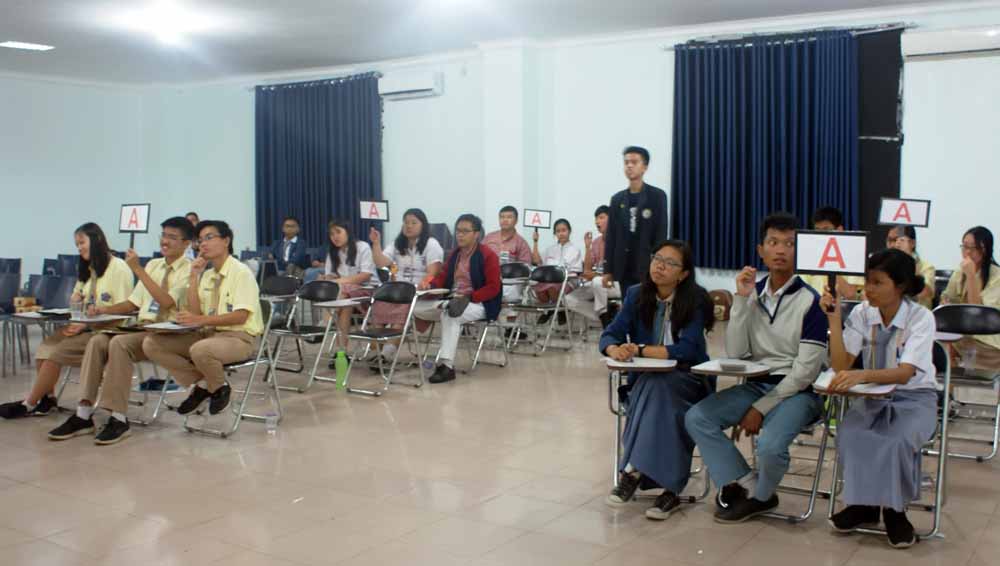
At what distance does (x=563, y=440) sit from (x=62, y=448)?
2.61m

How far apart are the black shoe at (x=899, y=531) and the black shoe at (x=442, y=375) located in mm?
3722

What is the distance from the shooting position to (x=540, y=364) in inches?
285

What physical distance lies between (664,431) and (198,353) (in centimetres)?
254

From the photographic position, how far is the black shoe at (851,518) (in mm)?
3326

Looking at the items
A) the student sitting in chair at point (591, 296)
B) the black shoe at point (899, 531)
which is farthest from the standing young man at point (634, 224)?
the black shoe at point (899, 531)

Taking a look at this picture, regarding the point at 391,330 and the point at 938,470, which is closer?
the point at 938,470

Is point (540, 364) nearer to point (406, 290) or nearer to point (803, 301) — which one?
point (406, 290)

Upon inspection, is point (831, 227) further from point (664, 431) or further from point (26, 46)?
point (26, 46)

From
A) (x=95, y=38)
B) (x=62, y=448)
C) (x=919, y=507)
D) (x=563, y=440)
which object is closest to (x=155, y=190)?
(x=95, y=38)

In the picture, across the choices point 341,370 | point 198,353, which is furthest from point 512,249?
point 198,353

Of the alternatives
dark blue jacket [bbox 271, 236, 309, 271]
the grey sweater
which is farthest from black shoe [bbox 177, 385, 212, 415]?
dark blue jacket [bbox 271, 236, 309, 271]

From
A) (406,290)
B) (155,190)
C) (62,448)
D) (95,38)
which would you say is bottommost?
(62,448)

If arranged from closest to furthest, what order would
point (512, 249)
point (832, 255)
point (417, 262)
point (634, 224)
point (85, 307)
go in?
point (832, 255) < point (85, 307) < point (634, 224) < point (417, 262) < point (512, 249)

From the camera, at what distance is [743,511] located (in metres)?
3.47
